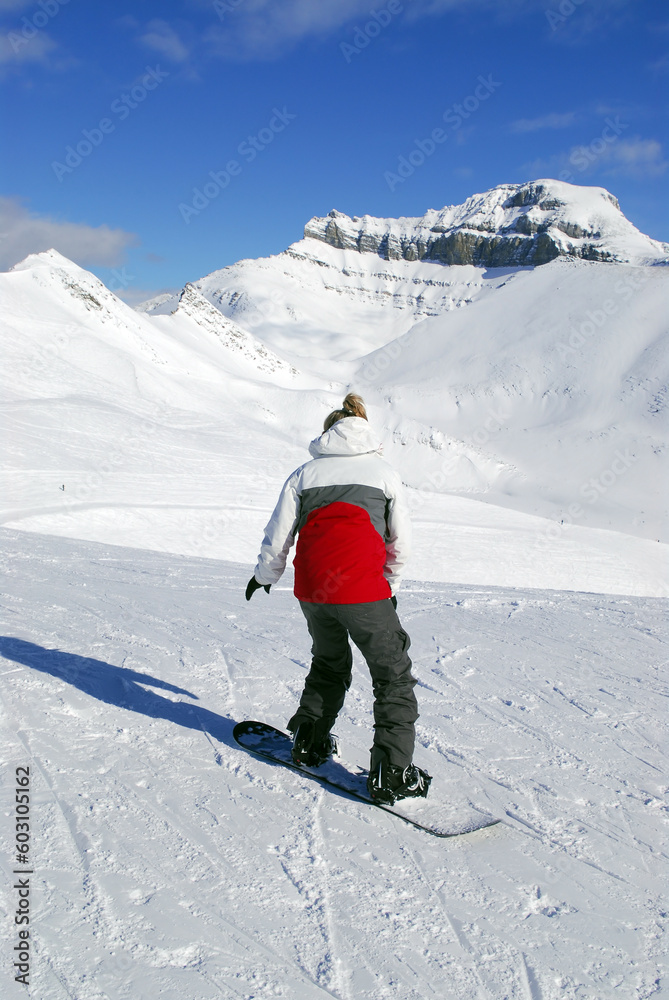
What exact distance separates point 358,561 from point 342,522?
0.18 m

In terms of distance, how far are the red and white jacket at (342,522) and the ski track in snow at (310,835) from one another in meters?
0.97

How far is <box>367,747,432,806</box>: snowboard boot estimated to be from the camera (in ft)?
9.02

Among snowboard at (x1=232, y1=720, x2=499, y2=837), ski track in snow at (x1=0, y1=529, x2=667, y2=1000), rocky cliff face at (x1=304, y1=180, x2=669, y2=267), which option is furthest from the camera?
rocky cliff face at (x1=304, y1=180, x2=669, y2=267)

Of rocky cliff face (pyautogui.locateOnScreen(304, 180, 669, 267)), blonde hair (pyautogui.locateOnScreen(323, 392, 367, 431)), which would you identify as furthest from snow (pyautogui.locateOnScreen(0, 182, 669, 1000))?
rocky cliff face (pyautogui.locateOnScreen(304, 180, 669, 267))

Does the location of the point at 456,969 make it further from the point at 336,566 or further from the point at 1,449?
the point at 1,449

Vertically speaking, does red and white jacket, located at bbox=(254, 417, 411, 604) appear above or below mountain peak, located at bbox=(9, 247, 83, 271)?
below

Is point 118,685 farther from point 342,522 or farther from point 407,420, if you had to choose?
point 407,420

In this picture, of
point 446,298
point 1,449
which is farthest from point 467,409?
point 446,298

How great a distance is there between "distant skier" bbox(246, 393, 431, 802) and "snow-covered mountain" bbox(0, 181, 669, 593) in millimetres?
10142

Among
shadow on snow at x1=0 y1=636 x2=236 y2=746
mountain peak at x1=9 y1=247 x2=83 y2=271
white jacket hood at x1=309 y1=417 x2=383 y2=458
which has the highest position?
mountain peak at x1=9 y1=247 x2=83 y2=271

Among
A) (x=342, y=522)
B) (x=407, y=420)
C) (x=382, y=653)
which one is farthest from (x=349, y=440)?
(x=407, y=420)

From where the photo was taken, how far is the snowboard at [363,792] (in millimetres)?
2668

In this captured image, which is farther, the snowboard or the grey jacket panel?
the grey jacket panel

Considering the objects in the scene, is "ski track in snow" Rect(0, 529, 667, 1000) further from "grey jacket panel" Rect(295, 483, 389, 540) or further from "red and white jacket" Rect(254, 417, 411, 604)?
"grey jacket panel" Rect(295, 483, 389, 540)
